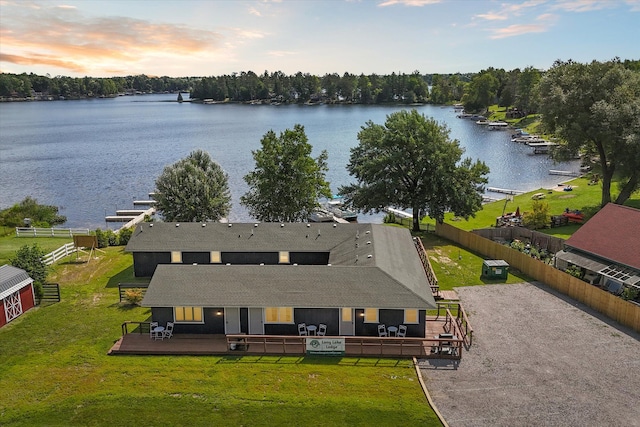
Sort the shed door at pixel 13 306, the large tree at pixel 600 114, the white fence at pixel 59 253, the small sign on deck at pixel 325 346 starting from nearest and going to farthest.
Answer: the small sign on deck at pixel 325 346
the shed door at pixel 13 306
the white fence at pixel 59 253
the large tree at pixel 600 114

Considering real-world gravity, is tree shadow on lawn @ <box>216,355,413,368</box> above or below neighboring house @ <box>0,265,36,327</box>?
below

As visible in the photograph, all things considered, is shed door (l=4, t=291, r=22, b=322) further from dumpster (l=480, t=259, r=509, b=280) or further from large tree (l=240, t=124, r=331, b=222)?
dumpster (l=480, t=259, r=509, b=280)

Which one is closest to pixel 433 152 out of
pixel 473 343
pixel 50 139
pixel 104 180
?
pixel 473 343

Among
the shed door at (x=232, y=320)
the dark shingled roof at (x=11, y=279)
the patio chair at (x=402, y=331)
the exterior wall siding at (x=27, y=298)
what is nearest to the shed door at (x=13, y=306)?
the exterior wall siding at (x=27, y=298)

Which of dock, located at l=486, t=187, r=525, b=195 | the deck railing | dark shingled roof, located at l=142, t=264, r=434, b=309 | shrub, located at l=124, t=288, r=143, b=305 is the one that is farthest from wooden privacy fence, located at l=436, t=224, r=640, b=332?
dock, located at l=486, t=187, r=525, b=195

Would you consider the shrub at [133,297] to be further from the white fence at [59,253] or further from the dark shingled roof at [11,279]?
the white fence at [59,253]

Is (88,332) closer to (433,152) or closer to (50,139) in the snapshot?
(433,152)
